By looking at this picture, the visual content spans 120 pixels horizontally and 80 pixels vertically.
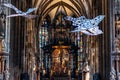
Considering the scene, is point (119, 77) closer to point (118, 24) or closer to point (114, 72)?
point (114, 72)

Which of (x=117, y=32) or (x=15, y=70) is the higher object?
(x=117, y=32)

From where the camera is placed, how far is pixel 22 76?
106 feet

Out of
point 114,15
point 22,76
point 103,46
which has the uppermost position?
point 114,15

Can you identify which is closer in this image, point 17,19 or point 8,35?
point 8,35

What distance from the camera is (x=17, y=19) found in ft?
101

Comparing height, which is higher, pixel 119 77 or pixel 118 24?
pixel 118 24

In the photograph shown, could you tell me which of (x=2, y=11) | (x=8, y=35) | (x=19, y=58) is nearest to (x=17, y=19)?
(x=19, y=58)

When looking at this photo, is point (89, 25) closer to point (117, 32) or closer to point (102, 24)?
point (117, 32)

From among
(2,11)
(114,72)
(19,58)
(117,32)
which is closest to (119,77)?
(114,72)

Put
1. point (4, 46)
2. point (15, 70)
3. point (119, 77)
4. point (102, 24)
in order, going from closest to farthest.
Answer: point (4, 46), point (119, 77), point (15, 70), point (102, 24)

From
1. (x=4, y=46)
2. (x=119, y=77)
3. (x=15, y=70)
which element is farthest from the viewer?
(x=15, y=70)

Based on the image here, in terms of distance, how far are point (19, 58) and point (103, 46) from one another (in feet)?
23.9

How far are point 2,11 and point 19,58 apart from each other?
9.68m

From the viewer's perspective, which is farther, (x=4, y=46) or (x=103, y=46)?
(x=103, y=46)
